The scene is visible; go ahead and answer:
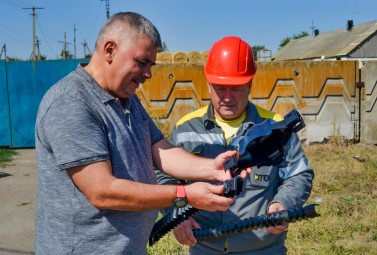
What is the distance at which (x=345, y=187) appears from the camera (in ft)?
20.9

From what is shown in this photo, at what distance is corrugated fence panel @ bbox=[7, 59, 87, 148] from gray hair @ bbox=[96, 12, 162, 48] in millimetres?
8920

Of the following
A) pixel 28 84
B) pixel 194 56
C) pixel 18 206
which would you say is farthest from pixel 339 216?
pixel 194 56

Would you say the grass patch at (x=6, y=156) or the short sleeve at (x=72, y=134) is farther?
the grass patch at (x=6, y=156)

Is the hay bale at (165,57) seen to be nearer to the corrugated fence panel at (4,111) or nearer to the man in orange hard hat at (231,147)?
the corrugated fence panel at (4,111)

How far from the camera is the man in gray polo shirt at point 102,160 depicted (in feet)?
5.86

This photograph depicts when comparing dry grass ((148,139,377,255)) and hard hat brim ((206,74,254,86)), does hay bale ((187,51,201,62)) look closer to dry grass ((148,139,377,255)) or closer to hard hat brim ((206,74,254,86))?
dry grass ((148,139,377,255))

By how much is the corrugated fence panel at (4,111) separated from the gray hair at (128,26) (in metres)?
9.36

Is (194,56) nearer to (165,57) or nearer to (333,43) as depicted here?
(165,57)

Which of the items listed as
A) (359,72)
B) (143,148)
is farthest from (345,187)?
(143,148)

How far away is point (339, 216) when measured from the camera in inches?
207

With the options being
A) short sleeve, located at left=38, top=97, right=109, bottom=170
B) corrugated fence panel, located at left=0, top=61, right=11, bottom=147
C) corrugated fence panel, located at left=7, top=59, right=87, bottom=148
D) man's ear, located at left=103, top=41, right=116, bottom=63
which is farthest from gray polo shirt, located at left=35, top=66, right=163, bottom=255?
corrugated fence panel, located at left=0, top=61, right=11, bottom=147

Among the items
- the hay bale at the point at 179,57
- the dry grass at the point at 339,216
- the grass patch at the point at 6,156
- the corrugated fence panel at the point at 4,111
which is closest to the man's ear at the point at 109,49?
the dry grass at the point at 339,216

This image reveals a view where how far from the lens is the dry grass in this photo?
14.6 ft

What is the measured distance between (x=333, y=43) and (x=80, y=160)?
44150 millimetres
